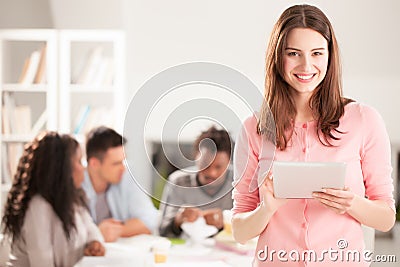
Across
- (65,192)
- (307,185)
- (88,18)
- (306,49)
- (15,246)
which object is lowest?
(15,246)

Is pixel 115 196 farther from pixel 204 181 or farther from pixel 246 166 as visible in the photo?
pixel 246 166

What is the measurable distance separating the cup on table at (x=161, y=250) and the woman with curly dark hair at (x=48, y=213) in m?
0.24

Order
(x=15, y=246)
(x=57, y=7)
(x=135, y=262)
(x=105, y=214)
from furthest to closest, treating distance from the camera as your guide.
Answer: (x=57, y=7), (x=105, y=214), (x=15, y=246), (x=135, y=262)

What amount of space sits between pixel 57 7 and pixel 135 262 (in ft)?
4.86

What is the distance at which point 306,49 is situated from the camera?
1.30 metres

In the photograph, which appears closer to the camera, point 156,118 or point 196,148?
point 196,148

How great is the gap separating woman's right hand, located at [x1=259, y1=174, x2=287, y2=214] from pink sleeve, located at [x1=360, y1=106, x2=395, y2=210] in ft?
0.56

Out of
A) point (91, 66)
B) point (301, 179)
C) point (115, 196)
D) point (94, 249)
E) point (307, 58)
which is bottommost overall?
point (94, 249)

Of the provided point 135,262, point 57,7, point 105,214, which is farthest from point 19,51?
point 135,262

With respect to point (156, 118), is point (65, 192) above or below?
below

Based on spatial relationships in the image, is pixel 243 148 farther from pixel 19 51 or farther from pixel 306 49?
pixel 19 51

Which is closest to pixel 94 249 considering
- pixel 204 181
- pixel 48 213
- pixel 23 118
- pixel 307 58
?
pixel 48 213

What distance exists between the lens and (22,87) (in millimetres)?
3020

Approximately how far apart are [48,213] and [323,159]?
1.45m
